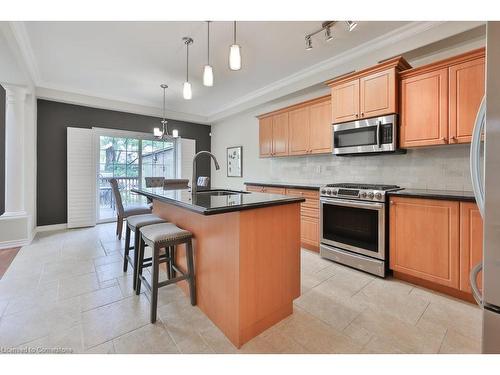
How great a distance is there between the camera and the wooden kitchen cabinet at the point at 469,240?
1.98m

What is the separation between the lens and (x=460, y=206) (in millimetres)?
2068

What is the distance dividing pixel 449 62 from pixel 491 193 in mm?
2018

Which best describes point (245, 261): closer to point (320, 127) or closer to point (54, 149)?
point (320, 127)

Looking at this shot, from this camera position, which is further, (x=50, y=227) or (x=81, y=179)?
→ (x=81, y=179)

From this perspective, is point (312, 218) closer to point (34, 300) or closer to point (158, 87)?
point (34, 300)

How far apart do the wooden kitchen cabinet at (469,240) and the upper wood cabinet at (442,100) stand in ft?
2.37

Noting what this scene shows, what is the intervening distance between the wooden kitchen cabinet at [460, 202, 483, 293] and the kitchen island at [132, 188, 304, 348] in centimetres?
148

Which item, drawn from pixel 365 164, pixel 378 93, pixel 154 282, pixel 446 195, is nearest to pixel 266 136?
pixel 365 164

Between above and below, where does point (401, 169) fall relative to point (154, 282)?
above

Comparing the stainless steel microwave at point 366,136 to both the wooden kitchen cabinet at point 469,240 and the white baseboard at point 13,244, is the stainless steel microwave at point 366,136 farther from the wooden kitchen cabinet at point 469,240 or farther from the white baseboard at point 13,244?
the white baseboard at point 13,244

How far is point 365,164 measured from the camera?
11.0 ft

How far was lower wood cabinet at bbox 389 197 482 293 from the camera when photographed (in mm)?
2029

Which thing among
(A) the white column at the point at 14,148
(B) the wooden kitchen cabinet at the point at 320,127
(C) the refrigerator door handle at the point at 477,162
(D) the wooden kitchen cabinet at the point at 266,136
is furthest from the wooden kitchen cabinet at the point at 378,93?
(A) the white column at the point at 14,148
